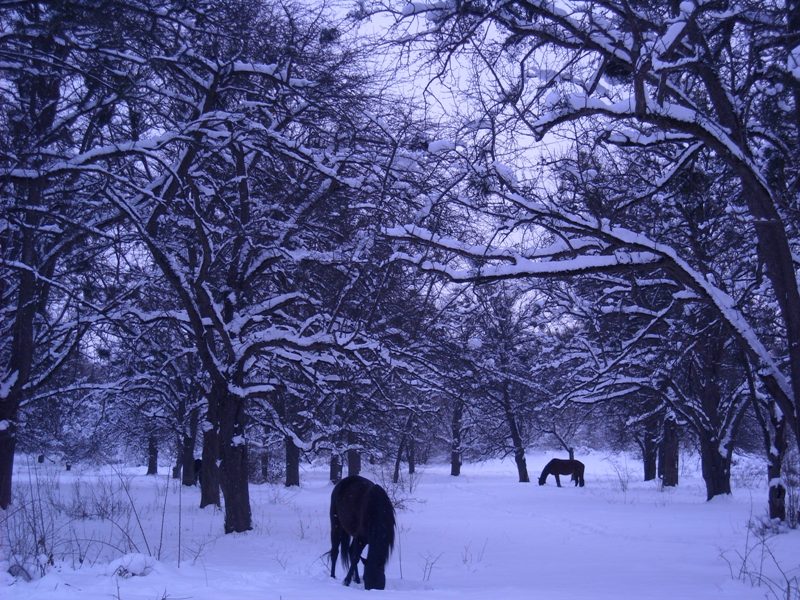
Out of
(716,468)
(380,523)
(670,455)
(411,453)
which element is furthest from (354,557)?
(411,453)

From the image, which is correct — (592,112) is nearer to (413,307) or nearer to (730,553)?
(413,307)

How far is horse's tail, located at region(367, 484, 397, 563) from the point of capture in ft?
26.3

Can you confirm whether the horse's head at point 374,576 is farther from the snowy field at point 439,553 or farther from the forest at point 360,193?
the forest at point 360,193

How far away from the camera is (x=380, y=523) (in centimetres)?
823

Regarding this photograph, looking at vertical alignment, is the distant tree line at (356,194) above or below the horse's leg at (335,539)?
above

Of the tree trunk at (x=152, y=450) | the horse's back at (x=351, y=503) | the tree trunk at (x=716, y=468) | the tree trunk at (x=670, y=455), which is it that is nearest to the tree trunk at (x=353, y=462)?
the tree trunk at (x=152, y=450)

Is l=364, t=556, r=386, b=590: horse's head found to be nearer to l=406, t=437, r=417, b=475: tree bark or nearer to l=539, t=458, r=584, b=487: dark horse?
l=406, t=437, r=417, b=475: tree bark

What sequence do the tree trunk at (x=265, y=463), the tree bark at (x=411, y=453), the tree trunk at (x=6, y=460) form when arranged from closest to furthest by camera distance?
the tree trunk at (x=6, y=460)
the tree trunk at (x=265, y=463)
the tree bark at (x=411, y=453)

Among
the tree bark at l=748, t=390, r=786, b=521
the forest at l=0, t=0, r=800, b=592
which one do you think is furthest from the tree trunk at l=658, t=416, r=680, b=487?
the tree bark at l=748, t=390, r=786, b=521

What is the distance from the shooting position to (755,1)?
6.37 m

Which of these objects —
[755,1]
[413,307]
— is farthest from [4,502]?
[755,1]

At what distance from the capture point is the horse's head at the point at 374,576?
764 cm

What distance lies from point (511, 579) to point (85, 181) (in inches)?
318

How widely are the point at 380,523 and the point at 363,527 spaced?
224 millimetres
